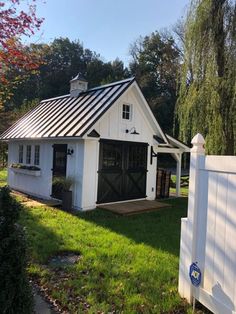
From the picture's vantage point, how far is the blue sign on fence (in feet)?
11.9

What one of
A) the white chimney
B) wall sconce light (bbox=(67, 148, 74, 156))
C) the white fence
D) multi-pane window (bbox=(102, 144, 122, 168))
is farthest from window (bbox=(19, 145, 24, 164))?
the white fence

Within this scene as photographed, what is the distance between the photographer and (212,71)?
9836mm

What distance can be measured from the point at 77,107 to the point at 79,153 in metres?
2.46

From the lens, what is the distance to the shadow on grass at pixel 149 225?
6.64 m

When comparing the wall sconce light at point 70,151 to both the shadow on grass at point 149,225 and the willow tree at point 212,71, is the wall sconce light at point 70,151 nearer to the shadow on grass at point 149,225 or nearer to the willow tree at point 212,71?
the shadow on grass at point 149,225

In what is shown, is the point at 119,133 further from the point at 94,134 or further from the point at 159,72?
the point at 159,72

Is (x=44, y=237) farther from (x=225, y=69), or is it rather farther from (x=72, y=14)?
(x=72, y=14)

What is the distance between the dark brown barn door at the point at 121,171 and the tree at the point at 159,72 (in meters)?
20.2

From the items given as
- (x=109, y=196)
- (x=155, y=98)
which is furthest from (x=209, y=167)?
(x=155, y=98)

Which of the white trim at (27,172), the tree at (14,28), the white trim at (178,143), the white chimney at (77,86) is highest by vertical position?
the tree at (14,28)

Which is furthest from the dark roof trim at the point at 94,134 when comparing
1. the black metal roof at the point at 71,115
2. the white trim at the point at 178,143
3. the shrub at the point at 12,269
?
the shrub at the point at 12,269

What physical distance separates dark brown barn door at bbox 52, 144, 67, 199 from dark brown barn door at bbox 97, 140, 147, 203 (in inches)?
51.1

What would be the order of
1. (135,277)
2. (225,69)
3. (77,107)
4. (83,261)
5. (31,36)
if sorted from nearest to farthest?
(135,277) → (83,261) → (225,69) → (31,36) → (77,107)

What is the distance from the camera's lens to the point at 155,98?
108 feet
